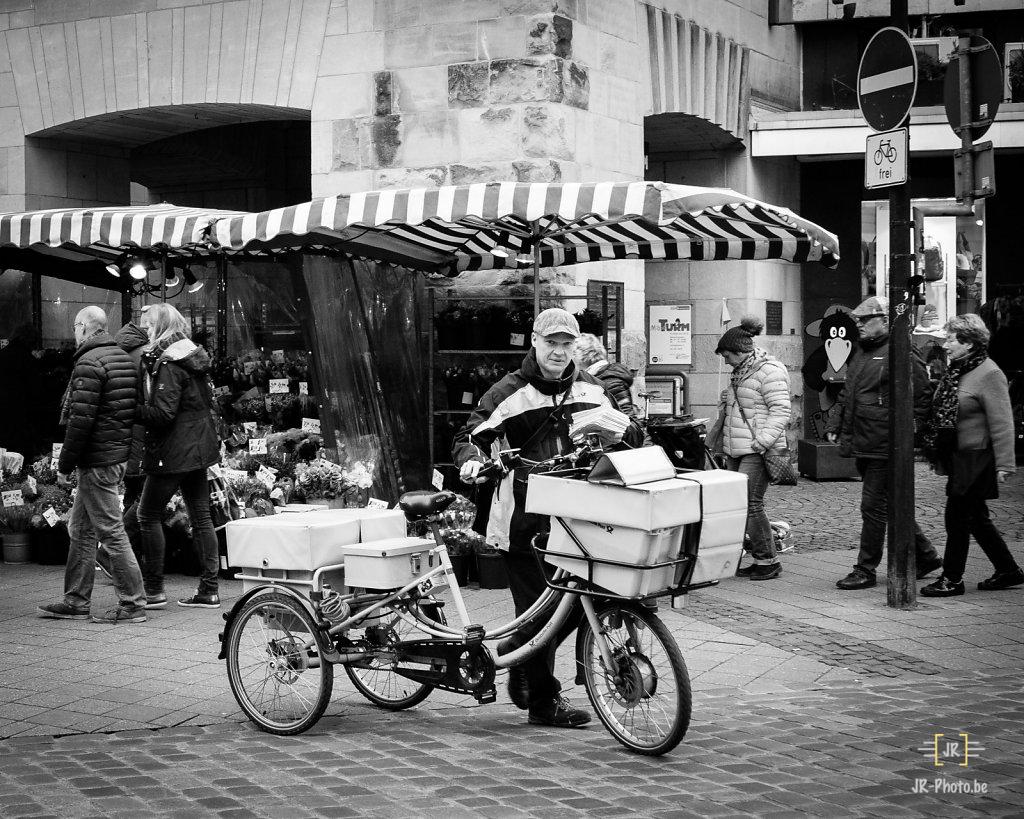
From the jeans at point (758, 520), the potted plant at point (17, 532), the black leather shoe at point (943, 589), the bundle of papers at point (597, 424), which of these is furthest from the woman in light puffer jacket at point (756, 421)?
the potted plant at point (17, 532)

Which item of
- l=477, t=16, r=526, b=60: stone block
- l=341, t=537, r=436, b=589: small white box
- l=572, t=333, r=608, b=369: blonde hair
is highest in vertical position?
l=477, t=16, r=526, b=60: stone block

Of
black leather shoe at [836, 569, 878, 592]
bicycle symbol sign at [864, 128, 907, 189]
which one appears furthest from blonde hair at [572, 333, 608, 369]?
black leather shoe at [836, 569, 878, 592]

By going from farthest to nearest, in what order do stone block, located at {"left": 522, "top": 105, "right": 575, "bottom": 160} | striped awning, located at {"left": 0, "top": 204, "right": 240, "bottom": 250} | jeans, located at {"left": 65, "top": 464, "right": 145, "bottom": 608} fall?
1. stone block, located at {"left": 522, "top": 105, "right": 575, "bottom": 160}
2. striped awning, located at {"left": 0, "top": 204, "right": 240, "bottom": 250}
3. jeans, located at {"left": 65, "top": 464, "right": 145, "bottom": 608}

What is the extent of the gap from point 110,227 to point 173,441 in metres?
2.47

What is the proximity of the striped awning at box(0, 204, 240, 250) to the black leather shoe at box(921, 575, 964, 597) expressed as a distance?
5581 mm

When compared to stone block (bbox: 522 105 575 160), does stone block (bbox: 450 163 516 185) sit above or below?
below

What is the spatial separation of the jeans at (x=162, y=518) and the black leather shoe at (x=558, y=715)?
334 centimetres

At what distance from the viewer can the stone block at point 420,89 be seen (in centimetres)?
1186

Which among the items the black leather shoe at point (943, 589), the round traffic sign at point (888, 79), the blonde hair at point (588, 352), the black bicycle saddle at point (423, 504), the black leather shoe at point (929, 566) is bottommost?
the black leather shoe at point (943, 589)

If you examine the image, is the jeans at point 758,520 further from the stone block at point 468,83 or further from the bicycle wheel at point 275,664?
the stone block at point 468,83

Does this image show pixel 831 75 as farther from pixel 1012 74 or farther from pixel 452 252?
pixel 452 252

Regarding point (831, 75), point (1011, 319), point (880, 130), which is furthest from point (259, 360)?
point (1011, 319)

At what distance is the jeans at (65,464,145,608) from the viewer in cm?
783

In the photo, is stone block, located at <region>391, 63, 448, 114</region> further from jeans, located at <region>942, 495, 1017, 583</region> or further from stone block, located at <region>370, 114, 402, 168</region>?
jeans, located at <region>942, 495, 1017, 583</region>
